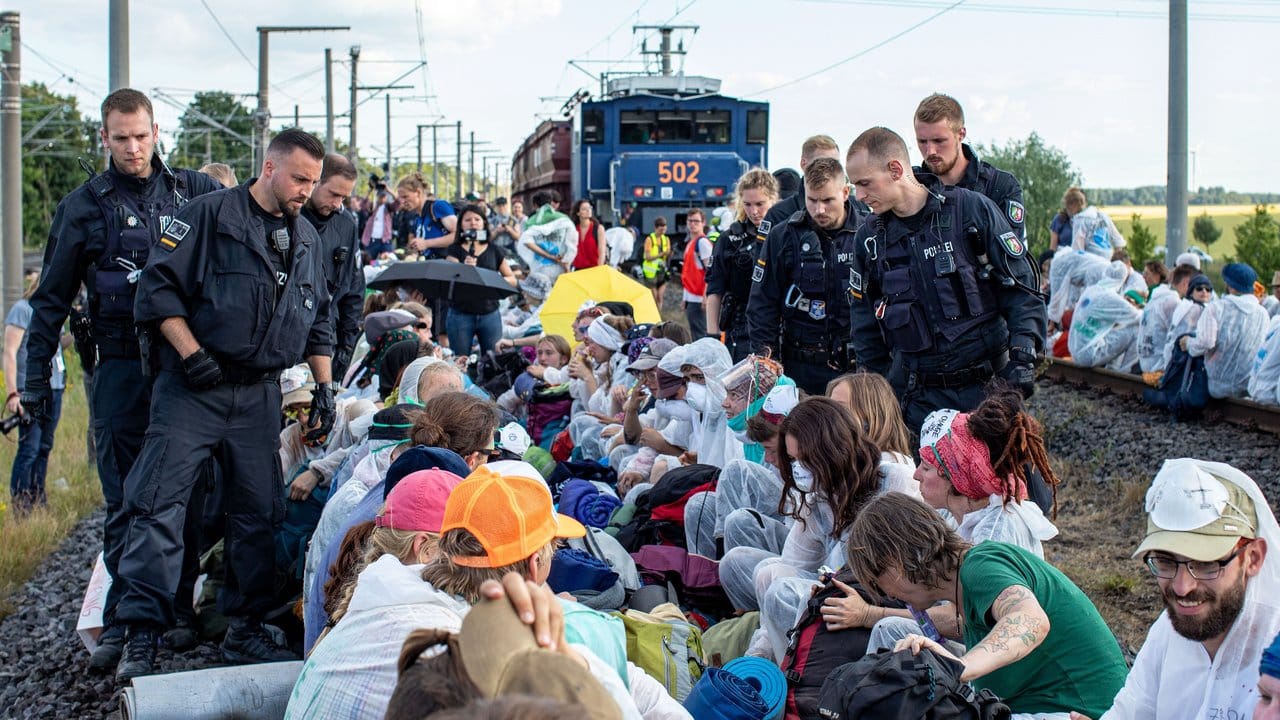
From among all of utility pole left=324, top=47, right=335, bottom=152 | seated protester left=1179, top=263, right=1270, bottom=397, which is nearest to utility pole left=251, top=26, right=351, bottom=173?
utility pole left=324, top=47, right=335, bottom=152

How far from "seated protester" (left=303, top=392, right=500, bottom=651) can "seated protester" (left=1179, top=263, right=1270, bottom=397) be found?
7727 mm

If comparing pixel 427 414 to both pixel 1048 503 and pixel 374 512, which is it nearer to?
pixel 374 512

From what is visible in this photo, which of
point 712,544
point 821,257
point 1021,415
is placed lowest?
point 712,544

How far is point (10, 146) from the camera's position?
46.7ft

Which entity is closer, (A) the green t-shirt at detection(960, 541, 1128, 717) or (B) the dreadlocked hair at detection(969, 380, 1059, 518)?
(A) the green t-shirt at detection(960, 541, 1128, 717)

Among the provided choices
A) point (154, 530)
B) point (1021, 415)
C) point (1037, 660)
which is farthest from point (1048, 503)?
point (154, 530)

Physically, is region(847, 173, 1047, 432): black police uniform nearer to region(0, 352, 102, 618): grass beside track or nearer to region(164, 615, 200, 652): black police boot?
region(164, 615, 200, 652): black police boot

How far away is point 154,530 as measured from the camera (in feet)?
16.8

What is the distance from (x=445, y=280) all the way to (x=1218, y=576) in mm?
7473

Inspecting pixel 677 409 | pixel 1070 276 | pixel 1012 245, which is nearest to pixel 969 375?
pixel 1012 245

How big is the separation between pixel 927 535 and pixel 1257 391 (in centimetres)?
798

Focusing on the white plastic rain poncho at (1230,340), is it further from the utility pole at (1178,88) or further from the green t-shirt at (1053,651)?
the green t-shirt at (1053,651)

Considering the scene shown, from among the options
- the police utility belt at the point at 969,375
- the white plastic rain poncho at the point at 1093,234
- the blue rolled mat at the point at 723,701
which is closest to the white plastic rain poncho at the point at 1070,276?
the white plastic rain poncho at the point at 1093,234

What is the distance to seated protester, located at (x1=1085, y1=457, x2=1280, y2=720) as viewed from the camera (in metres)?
2.63
